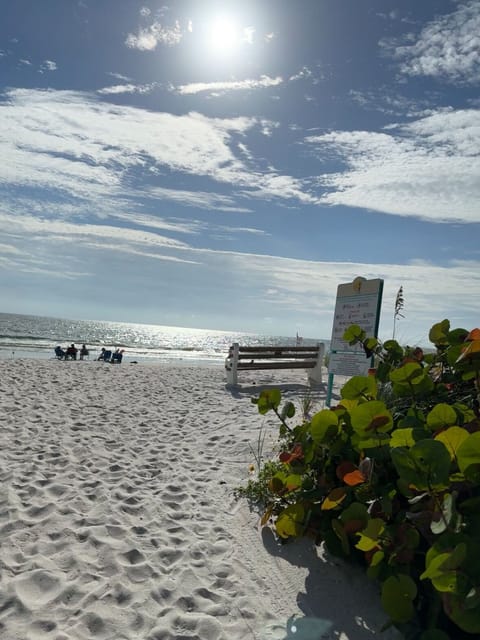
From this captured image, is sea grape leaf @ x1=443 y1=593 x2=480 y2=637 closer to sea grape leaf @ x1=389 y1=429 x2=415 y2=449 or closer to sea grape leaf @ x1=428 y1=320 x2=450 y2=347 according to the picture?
sea grape leaf @ x1=389 y1=429 x2=415 y2=449

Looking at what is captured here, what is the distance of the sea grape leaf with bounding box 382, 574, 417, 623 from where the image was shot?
74.8 inches

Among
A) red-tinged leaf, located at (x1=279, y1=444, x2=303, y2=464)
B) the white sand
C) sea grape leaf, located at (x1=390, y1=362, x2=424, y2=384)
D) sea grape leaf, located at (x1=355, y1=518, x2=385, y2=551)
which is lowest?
the white sand

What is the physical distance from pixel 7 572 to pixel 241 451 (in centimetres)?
303

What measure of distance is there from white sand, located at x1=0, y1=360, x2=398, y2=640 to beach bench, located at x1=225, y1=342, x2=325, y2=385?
4588 millimetres

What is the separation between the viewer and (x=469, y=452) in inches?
69.7

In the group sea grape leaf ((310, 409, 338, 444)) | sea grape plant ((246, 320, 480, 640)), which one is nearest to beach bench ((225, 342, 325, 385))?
sea grape plant ((246, 320, 480, 640))

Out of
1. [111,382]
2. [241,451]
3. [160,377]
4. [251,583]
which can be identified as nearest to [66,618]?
[251,583]

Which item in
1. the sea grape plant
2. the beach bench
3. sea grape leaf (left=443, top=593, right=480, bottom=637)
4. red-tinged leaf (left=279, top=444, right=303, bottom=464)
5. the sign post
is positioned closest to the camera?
sea grape leaf (left=443, top=593, right=480, bottom=637)

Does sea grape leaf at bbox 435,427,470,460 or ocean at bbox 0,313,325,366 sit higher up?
sea grape leaf at bbox 435,427,470,460

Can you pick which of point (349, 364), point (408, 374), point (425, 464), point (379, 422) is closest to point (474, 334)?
point (408, 374)

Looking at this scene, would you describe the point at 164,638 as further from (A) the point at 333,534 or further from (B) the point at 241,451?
(B) the point at 241,451

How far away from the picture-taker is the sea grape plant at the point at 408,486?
1.72 metres

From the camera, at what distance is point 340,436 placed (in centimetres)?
261

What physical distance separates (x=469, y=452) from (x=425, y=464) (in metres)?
0.17
